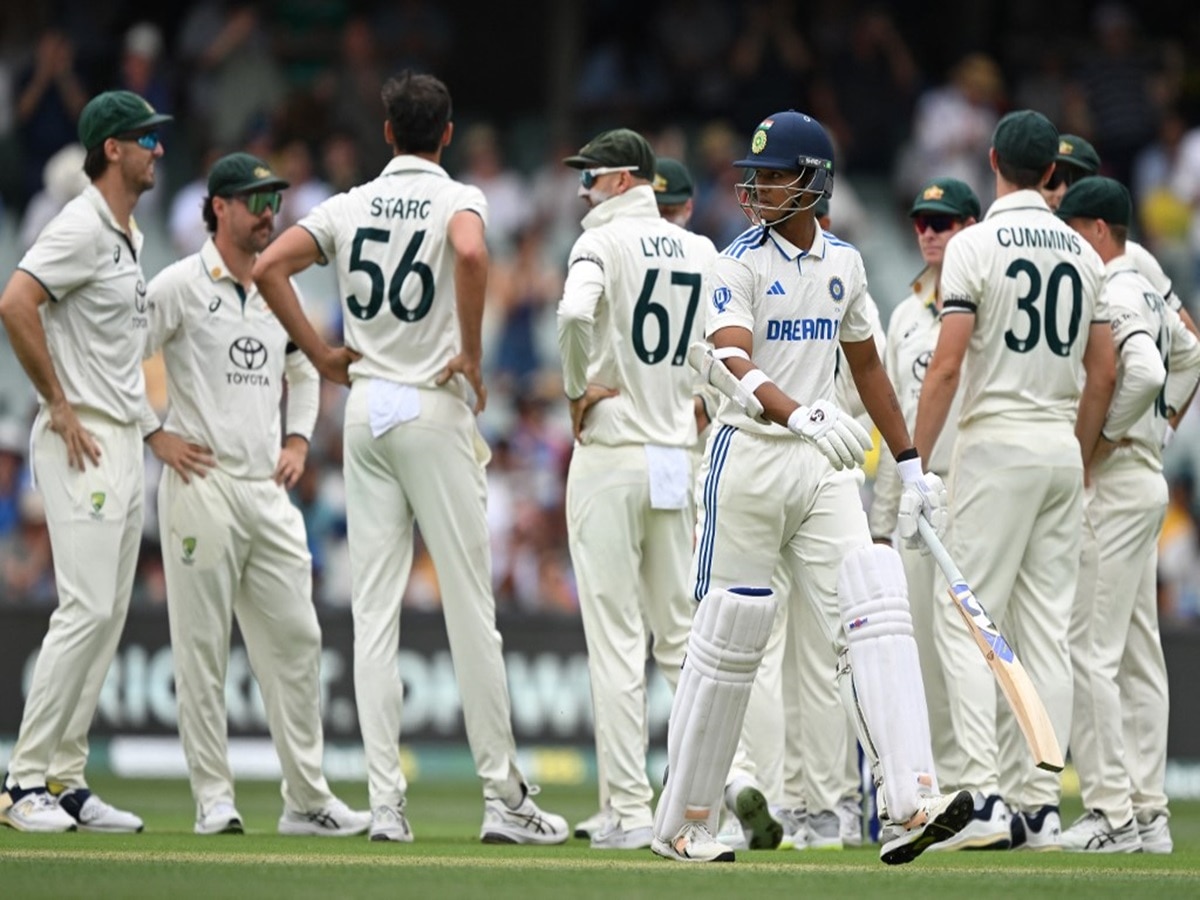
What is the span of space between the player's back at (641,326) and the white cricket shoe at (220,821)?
6.57ft

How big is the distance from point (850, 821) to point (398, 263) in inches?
111

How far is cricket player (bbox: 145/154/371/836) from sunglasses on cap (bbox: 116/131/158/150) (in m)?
0.27

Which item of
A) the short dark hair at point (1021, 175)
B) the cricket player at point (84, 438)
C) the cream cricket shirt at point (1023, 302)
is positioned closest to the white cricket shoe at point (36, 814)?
the cricket player at point (84, 438)

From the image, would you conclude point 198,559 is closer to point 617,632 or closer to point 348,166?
point 617,632

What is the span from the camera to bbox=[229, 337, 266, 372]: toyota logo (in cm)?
880

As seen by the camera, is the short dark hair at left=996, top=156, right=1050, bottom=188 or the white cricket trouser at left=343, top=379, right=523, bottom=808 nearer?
the white cricket trouser at left=343, top=379, right=523, bottom=808

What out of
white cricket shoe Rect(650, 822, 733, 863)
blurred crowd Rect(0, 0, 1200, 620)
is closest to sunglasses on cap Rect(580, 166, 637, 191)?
white cricket shoe Rect(650, 822, 733, 863)

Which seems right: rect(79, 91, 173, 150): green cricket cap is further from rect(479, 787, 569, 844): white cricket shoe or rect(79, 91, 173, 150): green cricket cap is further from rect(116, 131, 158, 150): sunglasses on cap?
rect(479, 787, 569, 844): white cricket shoe

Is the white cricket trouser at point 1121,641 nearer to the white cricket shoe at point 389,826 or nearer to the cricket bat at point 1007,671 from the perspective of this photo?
the cricket bat at point 1007,671

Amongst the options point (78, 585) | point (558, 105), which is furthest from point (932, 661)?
point (558, 105)

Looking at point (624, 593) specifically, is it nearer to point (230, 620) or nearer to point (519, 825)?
point (519, 825)

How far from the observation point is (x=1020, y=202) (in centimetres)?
850

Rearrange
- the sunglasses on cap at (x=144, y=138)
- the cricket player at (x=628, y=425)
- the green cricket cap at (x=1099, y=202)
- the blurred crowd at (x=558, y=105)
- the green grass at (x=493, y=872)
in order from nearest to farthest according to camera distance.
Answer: the green grass at (x=493, y=872) → the cricket player at (x=628, y=425) → the sunglasses on cap at (x=144, y=138) → the green cricket cap at (x=1099, y=202) → the blurred crowd at (x=558, y=105)

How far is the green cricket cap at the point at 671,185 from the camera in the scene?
9.55 m
